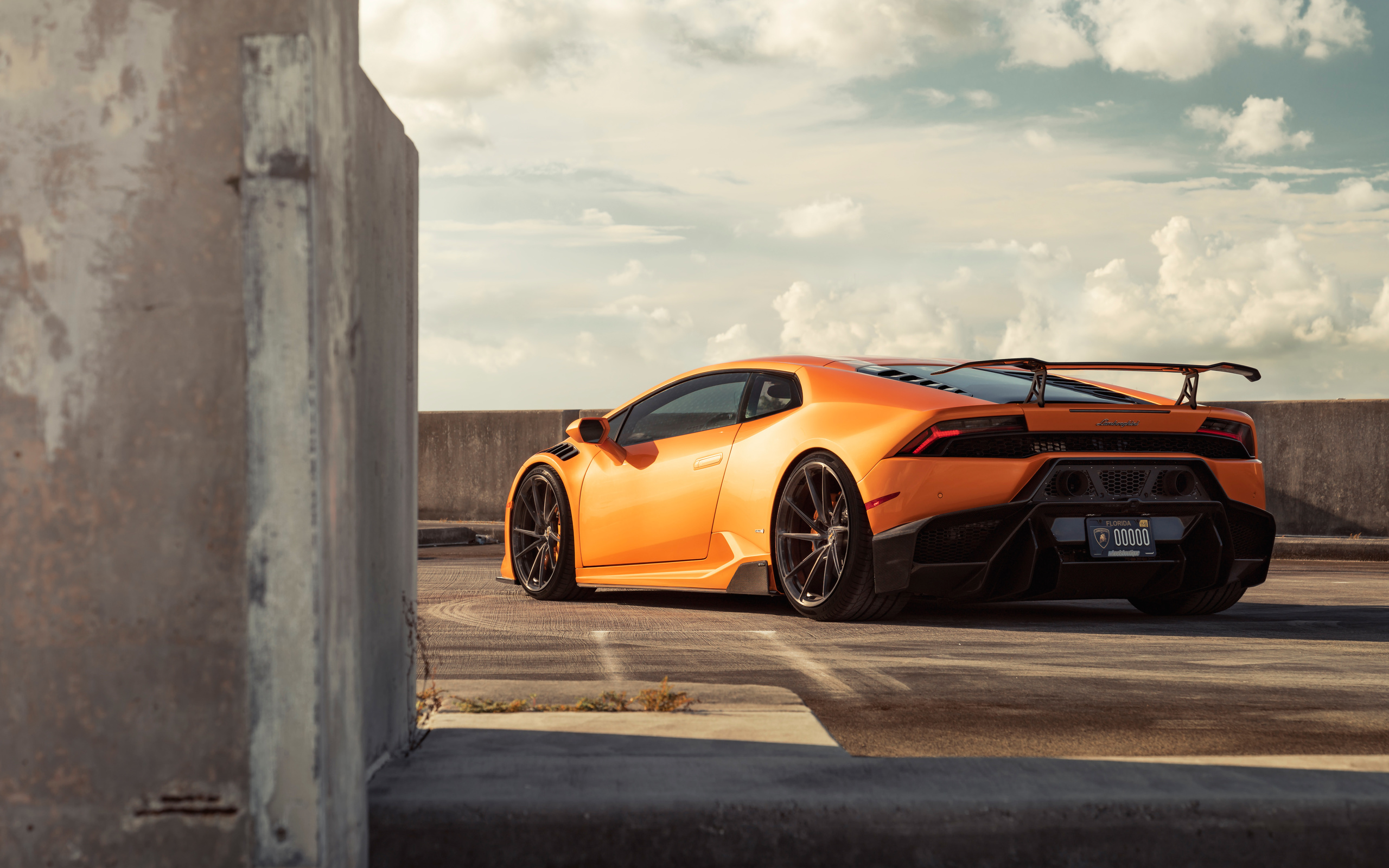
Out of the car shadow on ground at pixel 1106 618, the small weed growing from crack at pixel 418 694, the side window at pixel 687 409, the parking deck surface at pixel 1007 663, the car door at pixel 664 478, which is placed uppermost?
the side window at pixel 687 409

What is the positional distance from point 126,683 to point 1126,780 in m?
1.91

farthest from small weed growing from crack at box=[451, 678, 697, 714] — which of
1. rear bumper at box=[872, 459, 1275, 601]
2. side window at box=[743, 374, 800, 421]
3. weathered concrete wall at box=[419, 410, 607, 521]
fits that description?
weathered concrete wall at box=[419, 410, 607, 521]

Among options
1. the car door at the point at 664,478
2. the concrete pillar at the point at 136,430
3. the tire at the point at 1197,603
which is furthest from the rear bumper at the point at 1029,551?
the concrete pillar at the point at 136,430

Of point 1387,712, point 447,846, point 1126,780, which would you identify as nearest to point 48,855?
point 447,846

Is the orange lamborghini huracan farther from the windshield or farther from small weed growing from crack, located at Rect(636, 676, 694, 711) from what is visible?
small weed growing from crack, located at Rect(636, 676, 694, 711)

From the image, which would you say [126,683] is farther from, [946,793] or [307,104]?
[946,793]

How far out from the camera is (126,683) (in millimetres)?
2211

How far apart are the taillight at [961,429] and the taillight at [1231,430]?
1.04 m

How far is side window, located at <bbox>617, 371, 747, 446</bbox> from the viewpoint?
677 centimetres

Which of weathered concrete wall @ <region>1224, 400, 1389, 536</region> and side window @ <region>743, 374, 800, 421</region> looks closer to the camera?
side window @ <region>743, 374, 800, 421</region>

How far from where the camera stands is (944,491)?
5391 mm

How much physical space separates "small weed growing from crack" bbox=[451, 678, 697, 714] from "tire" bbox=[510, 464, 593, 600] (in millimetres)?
3992

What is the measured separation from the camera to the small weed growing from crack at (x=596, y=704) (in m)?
3.36

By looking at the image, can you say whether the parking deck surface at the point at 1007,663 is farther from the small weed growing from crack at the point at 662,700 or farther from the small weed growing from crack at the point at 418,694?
the small weed growing from crack at the point at 418,694
